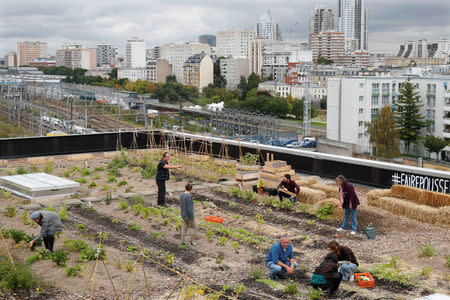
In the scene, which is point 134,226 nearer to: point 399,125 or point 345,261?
point 345,261

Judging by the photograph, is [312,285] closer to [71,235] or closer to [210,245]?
[210,245]

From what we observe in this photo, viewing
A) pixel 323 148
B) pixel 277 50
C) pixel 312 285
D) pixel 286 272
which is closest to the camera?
pixel 312 285

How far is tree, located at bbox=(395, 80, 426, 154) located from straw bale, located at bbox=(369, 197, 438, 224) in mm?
50552

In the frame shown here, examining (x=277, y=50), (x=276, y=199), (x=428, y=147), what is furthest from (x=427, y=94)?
(x=277, y=50)

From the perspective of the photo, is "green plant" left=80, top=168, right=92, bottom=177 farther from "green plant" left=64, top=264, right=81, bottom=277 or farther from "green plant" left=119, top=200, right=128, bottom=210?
"green plant" left=64, top=264, right=81, bottom=277

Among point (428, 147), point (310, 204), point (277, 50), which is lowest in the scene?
point (428, 147)

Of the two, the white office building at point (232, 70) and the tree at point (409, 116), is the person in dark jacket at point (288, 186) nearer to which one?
the tree at point (409, 116)

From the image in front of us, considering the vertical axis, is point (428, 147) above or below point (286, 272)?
below

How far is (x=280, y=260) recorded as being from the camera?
24.7 ft

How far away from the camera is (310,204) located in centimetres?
1225

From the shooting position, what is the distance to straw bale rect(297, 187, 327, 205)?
1216cm

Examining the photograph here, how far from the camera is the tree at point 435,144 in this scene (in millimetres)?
55906

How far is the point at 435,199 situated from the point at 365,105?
169 ft

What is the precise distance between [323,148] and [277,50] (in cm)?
11335
